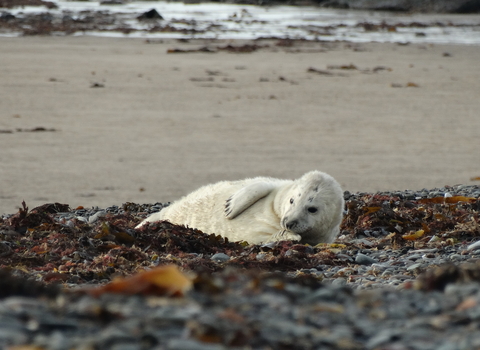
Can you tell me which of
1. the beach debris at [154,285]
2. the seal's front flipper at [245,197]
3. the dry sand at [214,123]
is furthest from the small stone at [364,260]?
the dry sand at [214,123]

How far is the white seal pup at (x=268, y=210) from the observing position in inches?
222

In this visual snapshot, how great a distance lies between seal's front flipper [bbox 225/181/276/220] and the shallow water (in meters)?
18.9

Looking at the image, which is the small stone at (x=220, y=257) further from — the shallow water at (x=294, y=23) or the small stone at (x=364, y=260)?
the shallow water at (x=294, y=23)

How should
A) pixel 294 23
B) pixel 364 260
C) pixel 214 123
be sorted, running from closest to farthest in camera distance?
pixel 364 260 → pixel 214 123 → pixel 294 23

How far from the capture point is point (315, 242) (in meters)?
5.89

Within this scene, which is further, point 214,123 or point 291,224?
point 214,123

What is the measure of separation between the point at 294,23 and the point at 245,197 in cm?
2689

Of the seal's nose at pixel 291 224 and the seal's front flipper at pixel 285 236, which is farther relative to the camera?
the seal's front flipper at pixel 285 236

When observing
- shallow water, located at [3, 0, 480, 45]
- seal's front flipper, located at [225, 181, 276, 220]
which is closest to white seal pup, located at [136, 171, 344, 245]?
seal's front flipper, located at [225, 181, 276, 220]

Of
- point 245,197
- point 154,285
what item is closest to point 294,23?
point 245,197

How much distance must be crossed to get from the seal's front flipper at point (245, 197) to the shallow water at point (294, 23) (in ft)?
62.2

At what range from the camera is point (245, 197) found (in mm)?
6023

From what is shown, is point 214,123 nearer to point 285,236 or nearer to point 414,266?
point 285,236

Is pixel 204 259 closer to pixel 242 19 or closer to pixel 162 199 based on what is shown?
pixel 162 199
